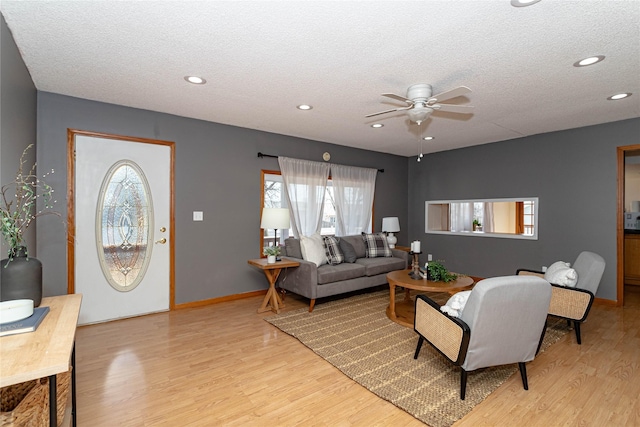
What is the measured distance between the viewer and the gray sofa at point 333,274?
3.96m

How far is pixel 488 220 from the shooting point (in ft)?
19.1

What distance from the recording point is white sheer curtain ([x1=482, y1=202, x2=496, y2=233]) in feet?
18.9

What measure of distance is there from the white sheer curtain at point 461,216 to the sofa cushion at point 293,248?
3.42 m

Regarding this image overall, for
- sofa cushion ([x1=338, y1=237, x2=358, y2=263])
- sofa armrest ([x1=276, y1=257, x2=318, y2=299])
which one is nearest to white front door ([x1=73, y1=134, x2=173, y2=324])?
sofa armrest ([x1=276, y1=257, x2=318, y2=299])

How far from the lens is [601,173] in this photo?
4.36m

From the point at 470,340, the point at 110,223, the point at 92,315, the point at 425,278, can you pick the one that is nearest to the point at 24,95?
the point at 110,223

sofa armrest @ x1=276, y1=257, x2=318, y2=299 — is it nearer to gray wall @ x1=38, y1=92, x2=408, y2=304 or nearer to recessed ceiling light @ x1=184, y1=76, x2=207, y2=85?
gray wall @ x1=38, y1=92, x2=408, y2=304

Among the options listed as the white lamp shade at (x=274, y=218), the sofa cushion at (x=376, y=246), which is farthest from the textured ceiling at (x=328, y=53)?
the sofa cushion at (x=376, y=246)

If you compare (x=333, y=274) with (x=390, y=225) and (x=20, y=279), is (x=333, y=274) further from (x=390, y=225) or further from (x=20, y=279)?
(x=20, y=279)

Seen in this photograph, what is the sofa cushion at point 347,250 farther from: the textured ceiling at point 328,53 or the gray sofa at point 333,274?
the textured ceiling at point 328,53

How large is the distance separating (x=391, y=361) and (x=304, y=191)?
307 cm

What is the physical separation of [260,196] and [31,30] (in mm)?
2979

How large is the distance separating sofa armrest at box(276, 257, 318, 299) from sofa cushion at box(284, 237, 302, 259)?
0.10 m

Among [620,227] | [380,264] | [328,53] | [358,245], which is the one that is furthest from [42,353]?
[620,227]
